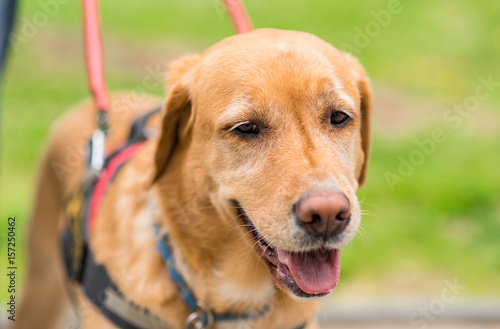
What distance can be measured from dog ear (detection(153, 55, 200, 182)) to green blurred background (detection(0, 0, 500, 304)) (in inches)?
38.4

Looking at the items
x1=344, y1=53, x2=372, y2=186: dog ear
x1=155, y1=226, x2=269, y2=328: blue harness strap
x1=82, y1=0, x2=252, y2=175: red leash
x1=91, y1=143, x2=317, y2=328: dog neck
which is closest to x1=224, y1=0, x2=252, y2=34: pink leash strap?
x1=82, y1=0, x2=252, y2=175: red leash

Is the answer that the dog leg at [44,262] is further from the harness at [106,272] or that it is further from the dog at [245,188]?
the dog at [245,188]

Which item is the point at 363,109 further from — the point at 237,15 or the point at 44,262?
the point at 44,262

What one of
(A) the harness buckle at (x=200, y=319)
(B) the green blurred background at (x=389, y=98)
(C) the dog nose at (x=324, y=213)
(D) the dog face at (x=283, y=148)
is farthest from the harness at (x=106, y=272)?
(B) the green blurred background at (x=389, y=98)

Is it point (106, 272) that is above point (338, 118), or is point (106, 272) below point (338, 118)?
below

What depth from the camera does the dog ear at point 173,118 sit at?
Result: 2.77 m

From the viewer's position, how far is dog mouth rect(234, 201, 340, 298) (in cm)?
240

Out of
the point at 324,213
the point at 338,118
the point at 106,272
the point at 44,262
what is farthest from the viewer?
the point at 44,262

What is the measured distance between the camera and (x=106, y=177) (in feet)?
10.8

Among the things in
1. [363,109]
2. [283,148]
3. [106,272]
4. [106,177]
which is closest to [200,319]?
[106,272]

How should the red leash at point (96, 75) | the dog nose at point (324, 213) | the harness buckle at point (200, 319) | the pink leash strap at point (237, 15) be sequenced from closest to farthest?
the dog nose at point (324, 213) → the harness buckle at point (200, 319) → the red leash at point (96, 75) → the pink leash strap at point (237, 15)

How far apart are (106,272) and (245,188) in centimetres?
87

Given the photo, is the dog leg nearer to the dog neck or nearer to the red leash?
the red leash

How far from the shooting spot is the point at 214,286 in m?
2.78
